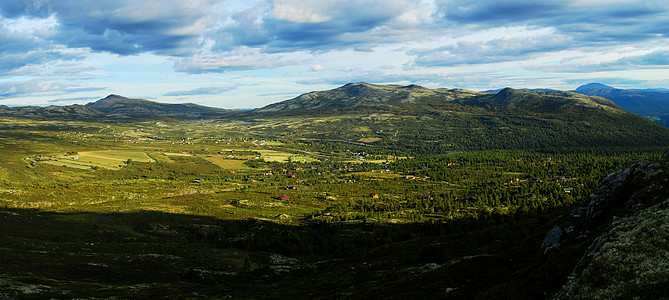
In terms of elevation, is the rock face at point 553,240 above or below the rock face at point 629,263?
below

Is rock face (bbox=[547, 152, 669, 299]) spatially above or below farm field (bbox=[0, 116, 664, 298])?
above

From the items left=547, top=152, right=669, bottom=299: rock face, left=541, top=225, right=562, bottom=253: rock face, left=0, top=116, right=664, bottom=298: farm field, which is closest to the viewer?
left=547, top=152, right=669, bottom=299: rock face

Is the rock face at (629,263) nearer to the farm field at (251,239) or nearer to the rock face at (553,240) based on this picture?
the farm field at (251,239)

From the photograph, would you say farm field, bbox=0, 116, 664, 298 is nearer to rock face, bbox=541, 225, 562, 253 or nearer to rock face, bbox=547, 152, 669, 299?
rock face, bbox=541, 225, 562, 253

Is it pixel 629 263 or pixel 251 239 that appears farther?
pixel 251 239

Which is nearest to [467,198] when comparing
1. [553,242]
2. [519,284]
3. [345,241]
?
[345,241]

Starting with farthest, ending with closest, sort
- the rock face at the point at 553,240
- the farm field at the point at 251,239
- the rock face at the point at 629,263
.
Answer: the farm field at the point at 251,239 → the rock face at the point at 553,240 → the rock face at the point at 629,263

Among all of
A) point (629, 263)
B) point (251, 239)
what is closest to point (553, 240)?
point (629, 263)

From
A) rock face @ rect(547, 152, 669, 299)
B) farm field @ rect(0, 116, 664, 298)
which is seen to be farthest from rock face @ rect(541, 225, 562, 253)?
rock face @ rect(547, 152, 669, 299)

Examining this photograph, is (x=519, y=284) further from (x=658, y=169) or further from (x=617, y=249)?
(x=658, y=169)

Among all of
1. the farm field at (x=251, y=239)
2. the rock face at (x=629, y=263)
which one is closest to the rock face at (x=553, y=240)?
the farm field at (x=251, y=239)

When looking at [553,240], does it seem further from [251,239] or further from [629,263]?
[251,239]

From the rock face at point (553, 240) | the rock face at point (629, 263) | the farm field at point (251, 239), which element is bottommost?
the farm field at point (251, 239)
